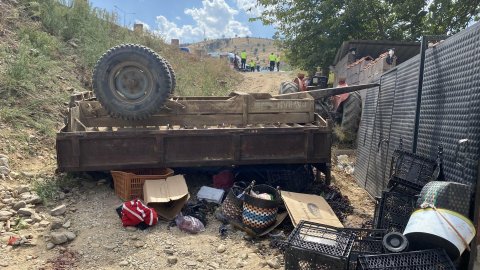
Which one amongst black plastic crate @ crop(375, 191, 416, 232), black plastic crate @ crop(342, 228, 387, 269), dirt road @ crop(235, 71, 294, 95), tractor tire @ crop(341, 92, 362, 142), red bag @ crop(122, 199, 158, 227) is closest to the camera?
black plastic crate @ crop(342, 228, 387, 269)

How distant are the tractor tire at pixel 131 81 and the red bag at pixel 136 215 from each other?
4.94 ft

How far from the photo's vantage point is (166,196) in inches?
186

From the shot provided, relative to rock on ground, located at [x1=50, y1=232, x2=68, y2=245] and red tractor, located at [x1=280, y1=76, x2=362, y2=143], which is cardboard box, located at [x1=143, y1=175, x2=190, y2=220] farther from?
red tractor, located at [x1=280, y1=76, x2=362, y2=143]

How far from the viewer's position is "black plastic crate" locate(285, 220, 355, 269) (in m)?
2.94

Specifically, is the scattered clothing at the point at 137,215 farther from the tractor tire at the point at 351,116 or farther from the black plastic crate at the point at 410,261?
the tractor tire at the point at 351,116

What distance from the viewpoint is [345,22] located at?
558 inches

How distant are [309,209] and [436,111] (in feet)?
5.85

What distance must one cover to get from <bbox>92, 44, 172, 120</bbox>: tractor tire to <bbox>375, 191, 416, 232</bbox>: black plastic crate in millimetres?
3165

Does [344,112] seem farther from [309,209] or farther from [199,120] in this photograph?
[309,209]

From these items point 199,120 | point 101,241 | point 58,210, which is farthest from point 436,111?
point 58,210

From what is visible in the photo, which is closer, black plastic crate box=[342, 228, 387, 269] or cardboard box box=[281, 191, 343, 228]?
black plastic crate box=[342, 228, 387, 269]

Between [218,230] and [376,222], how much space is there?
5.78ft

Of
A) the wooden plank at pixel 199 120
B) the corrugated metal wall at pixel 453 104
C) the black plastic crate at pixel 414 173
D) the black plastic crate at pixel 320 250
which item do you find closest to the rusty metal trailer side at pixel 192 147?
the wooden plank at pixel 199 120

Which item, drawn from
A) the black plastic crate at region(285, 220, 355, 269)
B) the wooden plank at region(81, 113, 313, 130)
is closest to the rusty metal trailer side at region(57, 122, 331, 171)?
the wooden plank at region(81, 113, 313, 130)
